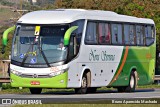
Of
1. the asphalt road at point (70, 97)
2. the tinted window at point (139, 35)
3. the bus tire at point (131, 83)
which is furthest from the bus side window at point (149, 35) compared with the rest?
the asphalt road at point (70, 97)

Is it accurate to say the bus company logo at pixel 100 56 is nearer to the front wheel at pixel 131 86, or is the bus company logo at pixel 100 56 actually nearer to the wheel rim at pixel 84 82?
the wheel rim at pixel 84 82

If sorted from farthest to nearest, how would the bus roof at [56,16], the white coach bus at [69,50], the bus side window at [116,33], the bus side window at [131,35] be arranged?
the bus side window at [131,35] < the bus side window at [116,33] < the bus roof at [56,16] < the white coach bus at [69,50]

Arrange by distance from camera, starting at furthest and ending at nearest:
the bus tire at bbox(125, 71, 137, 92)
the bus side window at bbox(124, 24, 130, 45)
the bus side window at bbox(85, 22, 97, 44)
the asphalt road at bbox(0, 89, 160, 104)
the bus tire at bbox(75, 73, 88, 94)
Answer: the bus tire at bbox(125, 71, 137, 92) → the bus side window at bbox(124, 24, 130, 45) → the bus side window at bbox(85, 22, 97, 44) → the bus tire at bbox(75, 73, 88, 94) → the asphalt road at bbox(0, 89, 160, 104)

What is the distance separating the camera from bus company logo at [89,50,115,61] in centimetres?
3428

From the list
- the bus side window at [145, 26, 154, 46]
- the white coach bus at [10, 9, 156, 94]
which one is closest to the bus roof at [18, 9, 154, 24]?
the white coach bus at [10, 9, 156, 94]

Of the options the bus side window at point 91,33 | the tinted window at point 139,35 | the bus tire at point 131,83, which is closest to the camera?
the bus side window at point 91,33

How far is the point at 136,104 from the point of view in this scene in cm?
2356

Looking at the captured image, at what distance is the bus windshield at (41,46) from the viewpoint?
32.0 metres

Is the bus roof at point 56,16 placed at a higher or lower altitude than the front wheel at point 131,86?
higher

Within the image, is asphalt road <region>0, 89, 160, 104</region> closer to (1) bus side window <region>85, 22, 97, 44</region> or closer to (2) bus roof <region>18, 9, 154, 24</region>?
(1) bus side window <region>85, 22, 97, 44</region>

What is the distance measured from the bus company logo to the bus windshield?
7.60 feet

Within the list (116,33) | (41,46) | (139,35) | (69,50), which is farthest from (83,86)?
(139,35)

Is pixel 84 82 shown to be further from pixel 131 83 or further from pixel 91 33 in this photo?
pixel 131 83

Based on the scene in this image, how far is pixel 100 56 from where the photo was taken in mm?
35125
